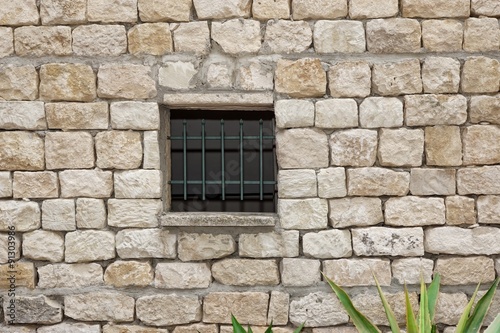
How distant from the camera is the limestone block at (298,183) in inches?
129

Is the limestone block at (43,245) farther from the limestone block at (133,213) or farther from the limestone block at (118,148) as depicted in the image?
the limestone block at (118,148)

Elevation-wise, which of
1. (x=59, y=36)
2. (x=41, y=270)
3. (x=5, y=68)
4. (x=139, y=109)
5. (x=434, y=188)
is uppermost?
(x=59, y=36)

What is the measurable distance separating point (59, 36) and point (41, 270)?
150 cm

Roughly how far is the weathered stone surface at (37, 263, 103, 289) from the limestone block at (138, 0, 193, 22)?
5.33 feet

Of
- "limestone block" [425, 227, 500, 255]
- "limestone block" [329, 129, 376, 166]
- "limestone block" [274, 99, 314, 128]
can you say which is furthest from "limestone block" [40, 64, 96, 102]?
"limestone block" [425, 227, 500, 255]

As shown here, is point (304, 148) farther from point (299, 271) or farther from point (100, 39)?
point (100, 39)

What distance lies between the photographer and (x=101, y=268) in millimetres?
3336

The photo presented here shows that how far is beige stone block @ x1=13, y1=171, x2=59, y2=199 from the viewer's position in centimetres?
332

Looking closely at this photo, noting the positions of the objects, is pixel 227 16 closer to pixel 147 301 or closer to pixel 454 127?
pixel 454 127

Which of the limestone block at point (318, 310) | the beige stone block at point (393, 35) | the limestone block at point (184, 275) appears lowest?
Answer: the limestone block at point (318, 310)

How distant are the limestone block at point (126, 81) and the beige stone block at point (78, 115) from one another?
0.37ft

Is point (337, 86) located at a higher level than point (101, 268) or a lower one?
higher

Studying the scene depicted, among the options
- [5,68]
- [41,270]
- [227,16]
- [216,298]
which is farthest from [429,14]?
[41,270]

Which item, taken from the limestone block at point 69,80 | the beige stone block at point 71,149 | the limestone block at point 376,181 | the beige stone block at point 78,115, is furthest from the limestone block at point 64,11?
the limestone block at point 376,181
